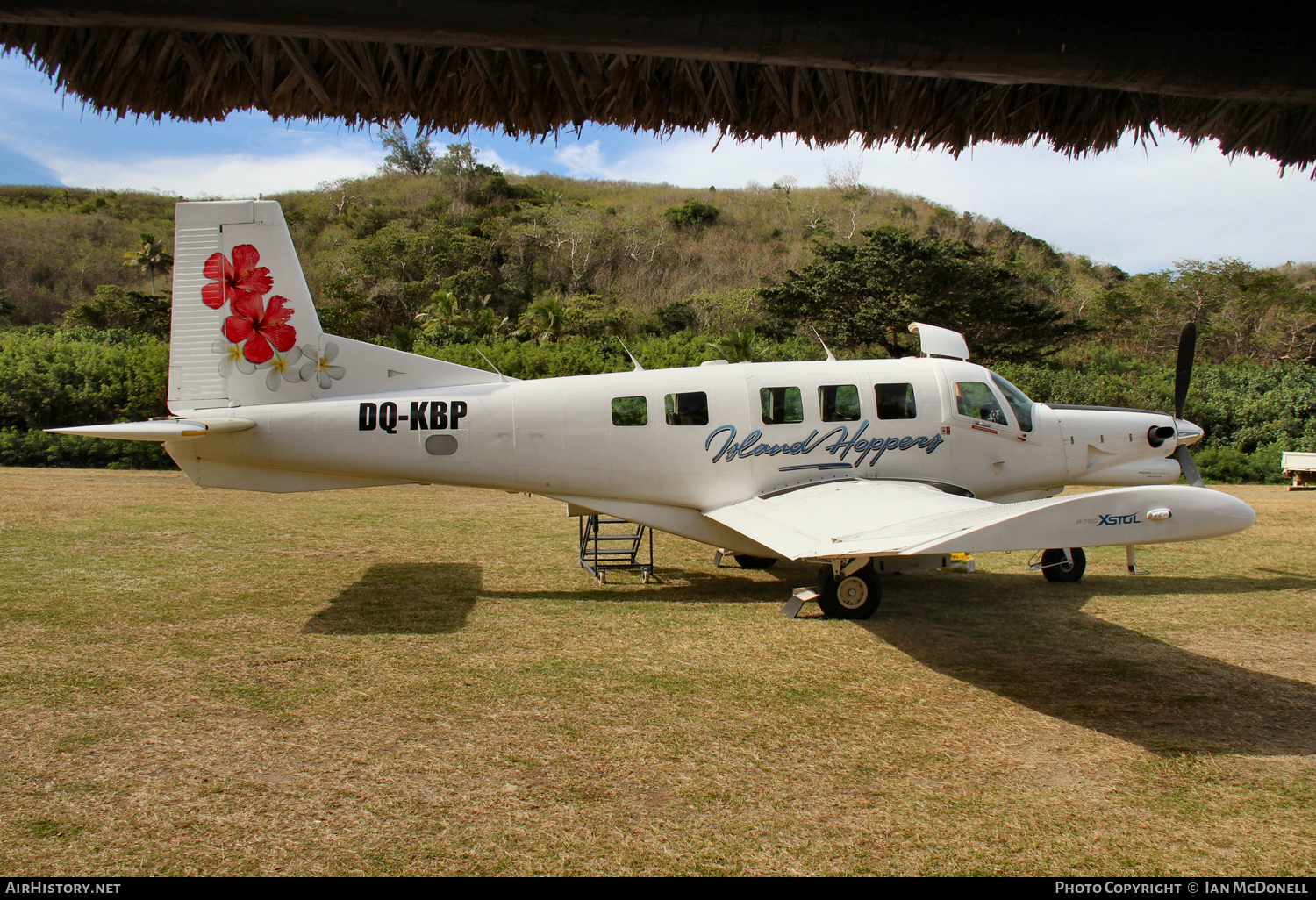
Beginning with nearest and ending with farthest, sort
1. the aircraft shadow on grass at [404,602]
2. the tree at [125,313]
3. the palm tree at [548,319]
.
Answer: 1. the aircraft shadow on grass at [404,602]
2. the palm tree at [548,319]
3. the tree at [125,313]

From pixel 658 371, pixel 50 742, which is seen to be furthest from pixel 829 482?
pixel 50 742

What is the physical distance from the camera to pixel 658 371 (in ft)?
29.1

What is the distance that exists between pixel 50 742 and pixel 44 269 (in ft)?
213

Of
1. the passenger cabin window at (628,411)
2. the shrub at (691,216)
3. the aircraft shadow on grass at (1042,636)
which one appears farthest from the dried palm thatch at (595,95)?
the shrub at (691,216)

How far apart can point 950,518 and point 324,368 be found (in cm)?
616

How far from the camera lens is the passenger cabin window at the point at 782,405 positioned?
8500 millimetres

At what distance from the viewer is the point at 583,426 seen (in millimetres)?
8305

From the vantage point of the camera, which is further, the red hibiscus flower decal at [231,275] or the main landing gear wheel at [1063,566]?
the main landing gear wheel at [1063,566]

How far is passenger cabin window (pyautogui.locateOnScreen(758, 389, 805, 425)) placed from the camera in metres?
8.50

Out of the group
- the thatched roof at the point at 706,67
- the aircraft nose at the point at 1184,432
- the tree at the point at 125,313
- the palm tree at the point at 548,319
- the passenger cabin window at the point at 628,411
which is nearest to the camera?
the thatched roof at the point at 706,67

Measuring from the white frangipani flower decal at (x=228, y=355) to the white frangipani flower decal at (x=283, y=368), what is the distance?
0.85 feet

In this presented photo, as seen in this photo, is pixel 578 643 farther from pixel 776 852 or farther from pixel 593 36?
pixel 593 36

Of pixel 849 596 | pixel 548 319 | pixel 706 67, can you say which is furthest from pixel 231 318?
pixel 548 319

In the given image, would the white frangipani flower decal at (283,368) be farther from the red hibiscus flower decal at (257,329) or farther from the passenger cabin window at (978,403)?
the passenger cabin window at (978,403)
